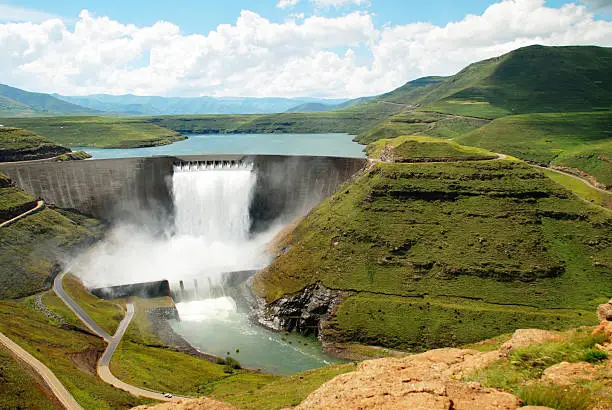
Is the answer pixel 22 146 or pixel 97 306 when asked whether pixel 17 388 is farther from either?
pixel 22 146

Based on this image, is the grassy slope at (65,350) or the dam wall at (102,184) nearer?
the grassy slope at (65,350)

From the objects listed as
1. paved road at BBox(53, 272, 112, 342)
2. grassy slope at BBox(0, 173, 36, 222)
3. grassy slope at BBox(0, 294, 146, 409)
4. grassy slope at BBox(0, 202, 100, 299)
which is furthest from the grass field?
grassy slope at BBox(0, 173, 36, 222)

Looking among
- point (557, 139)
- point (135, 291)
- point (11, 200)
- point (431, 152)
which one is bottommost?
point (135, 291)

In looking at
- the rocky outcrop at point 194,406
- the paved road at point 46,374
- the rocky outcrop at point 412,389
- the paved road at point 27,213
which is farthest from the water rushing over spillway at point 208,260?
the rocky outcrop at point 194,406

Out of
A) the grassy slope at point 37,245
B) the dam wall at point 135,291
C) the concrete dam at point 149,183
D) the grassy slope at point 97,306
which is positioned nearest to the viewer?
the grassy slope at point 97,306

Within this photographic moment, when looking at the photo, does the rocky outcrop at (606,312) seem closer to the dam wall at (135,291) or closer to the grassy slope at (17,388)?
the grassy slope at (17,388)

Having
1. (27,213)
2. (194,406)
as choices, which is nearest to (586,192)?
(194,406)
